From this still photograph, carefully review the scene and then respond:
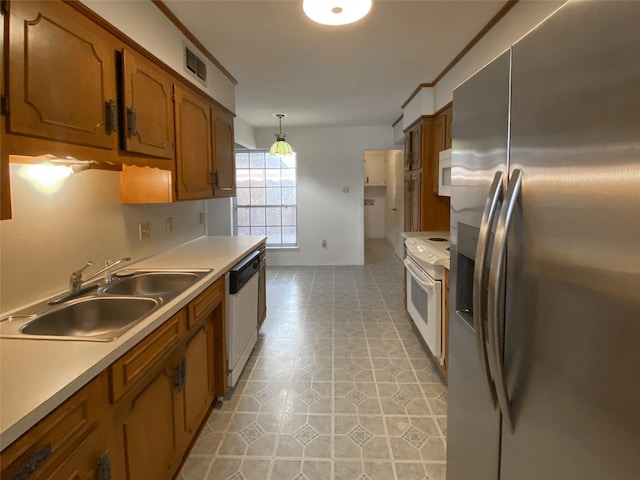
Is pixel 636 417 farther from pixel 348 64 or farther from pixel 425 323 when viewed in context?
pixel 348 64

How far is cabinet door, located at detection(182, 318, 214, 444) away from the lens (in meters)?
1.84

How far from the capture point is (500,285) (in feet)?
2.93

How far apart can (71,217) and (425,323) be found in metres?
2.44

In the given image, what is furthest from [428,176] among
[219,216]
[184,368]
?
[184,368]

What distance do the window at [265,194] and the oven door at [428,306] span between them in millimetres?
3608

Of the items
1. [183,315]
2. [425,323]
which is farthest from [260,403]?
[425,323]

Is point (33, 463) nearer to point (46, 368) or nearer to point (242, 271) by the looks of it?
point (46, 368)

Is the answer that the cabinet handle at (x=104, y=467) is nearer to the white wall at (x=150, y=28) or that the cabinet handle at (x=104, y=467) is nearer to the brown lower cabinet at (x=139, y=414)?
the brown lower cabinet at (x=139, y=414)

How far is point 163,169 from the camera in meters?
2.26

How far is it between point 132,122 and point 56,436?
1394 millimetres

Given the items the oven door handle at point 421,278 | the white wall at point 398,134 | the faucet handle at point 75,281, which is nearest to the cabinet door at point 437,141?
the oven door handle at point 421,278

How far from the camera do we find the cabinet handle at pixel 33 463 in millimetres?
799

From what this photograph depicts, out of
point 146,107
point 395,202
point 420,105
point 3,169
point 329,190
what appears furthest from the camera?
point 395,202

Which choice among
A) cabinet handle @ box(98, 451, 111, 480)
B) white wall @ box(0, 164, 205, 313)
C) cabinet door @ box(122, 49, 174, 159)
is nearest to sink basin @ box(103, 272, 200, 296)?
white wall @ box(0, 164, 205, 313)
